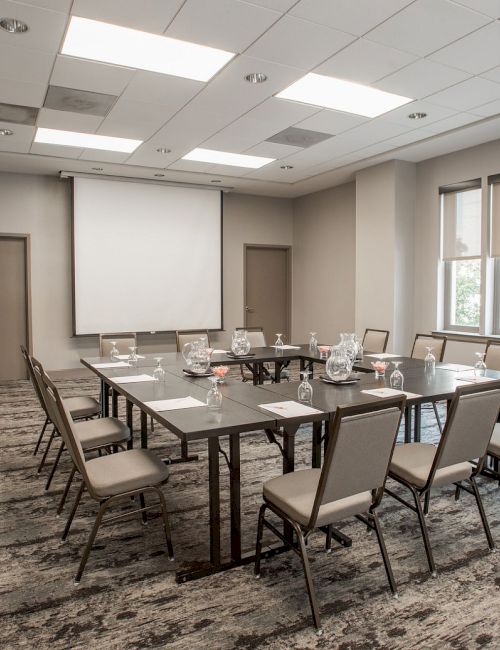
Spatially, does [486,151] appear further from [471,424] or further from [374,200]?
[471,424]

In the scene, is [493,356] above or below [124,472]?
above

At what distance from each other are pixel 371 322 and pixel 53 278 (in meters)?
4.81

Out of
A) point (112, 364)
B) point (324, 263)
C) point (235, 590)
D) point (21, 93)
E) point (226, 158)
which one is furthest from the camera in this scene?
point (324, 263)

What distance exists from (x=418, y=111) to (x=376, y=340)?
243 centimetres

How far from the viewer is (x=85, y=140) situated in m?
5.79

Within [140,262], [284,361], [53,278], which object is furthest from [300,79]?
[53,278]

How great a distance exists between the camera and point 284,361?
486cm

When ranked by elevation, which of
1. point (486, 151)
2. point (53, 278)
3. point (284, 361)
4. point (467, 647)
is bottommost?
point (467, 647)

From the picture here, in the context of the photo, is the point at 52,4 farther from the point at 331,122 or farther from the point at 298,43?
the point at 331,122

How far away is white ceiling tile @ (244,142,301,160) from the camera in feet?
19.6

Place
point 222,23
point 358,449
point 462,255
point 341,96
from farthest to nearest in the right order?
point 462,255, point 341,96, point 222,23, point 358,449

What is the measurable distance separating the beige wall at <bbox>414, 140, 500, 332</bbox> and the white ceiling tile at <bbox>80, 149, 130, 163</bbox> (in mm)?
3953

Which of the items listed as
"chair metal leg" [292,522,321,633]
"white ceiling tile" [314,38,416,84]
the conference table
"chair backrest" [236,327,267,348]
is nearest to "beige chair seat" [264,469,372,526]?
"chair metal leg" [292,522,321,633]

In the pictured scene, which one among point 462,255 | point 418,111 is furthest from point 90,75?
point 462,255
